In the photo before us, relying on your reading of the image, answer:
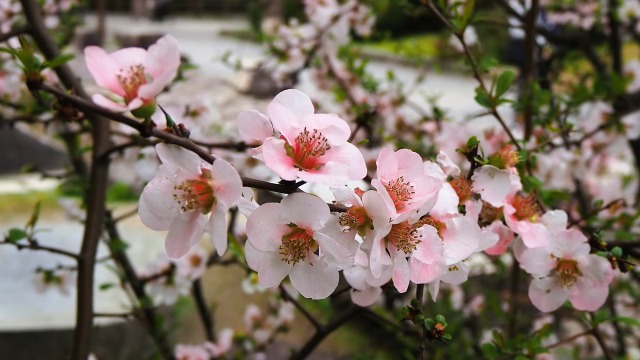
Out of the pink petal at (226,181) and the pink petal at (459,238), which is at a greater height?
the pink petal at (226,181)

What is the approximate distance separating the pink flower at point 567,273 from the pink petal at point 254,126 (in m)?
0.31

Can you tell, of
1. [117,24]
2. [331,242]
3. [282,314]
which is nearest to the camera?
[331,242]

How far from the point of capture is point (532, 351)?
72 centimetres

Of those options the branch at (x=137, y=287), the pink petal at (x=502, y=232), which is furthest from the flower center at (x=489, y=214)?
the branch at (x=137, y=287)

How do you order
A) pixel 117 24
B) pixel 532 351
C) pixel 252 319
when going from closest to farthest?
pixel 532 351
pixel 252 319
pixel 117 24

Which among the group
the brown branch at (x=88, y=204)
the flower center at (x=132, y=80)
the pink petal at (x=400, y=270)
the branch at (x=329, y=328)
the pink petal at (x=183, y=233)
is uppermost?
the flower center at (x=132, y=80)

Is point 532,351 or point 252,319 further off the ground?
point 532,351

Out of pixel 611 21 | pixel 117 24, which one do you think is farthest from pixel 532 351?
pixel 117 24

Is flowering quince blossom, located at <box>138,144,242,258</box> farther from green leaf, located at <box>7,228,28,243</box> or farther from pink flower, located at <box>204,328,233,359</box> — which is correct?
pink flower, located at <box>204,328,233,359</box>

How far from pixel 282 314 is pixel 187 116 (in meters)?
0.64

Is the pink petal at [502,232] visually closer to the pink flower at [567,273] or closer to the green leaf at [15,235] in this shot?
the pink flower at [567,273]

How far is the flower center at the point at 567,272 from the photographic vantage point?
0.61 m

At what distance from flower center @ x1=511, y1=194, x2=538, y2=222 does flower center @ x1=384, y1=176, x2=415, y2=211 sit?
0.19m

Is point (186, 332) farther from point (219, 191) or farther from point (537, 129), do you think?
point (219, 191)
